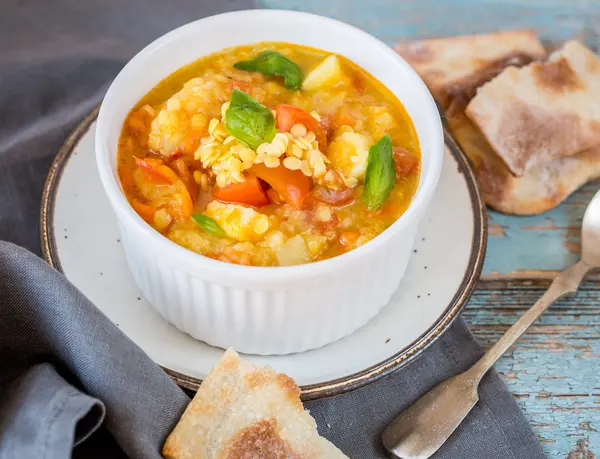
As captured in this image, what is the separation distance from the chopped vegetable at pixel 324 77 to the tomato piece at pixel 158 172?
2.54 ft

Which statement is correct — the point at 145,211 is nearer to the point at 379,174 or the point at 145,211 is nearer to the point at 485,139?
the point at 379,174

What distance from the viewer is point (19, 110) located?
4.26 m

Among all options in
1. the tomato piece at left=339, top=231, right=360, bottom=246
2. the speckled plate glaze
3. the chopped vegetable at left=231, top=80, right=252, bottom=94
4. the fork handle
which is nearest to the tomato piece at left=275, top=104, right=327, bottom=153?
the chopped vegetable at left=231, top=80, right=252, bottom=94

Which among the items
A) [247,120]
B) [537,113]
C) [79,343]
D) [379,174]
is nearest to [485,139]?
[537,113]

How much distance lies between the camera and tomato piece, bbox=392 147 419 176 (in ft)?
11.0

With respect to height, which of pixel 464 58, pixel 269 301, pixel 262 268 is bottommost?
pixel 269 301

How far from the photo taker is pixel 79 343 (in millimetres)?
2691

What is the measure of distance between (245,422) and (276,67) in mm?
1570

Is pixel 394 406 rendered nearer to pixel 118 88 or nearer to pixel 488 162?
pixel 488 162

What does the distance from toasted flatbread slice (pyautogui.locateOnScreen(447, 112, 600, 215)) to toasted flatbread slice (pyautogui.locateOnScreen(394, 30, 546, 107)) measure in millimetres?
378

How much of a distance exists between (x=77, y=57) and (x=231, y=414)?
2.51m

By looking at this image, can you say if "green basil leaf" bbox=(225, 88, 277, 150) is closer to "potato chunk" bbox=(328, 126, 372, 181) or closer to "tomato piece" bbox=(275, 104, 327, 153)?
"tomato piece" bbox=(275, 104, 327, 153)

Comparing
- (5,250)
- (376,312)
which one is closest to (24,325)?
(5,250)

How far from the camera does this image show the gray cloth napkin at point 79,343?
2586mm
